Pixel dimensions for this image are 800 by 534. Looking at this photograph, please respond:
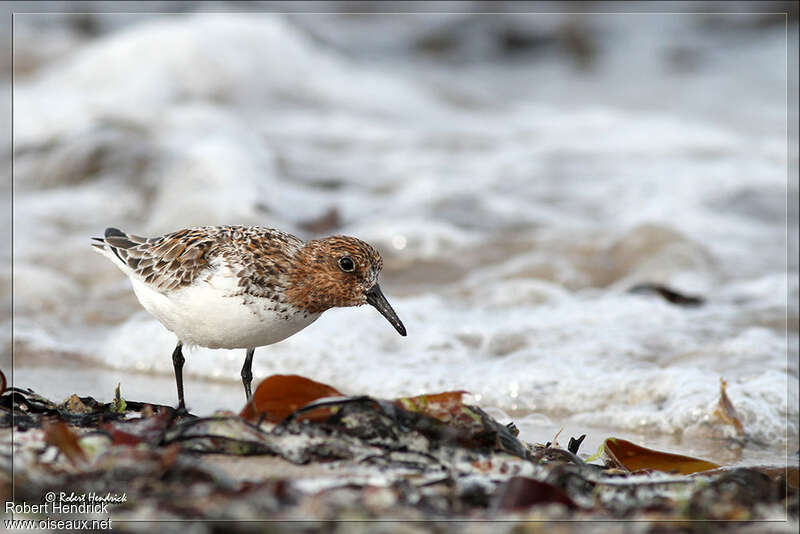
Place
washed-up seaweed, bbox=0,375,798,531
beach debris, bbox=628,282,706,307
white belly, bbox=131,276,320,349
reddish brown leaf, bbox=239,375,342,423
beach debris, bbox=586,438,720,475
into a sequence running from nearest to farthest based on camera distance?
washed-up seaweed, bbox=0,375,798,531 → reddish brown leaf, bbox=239,375,342,423 → beach debris, bbox=586,438,720,475 → white belly, bbox=131,276,320,349 → beach debris, bbox=628,282,706,307

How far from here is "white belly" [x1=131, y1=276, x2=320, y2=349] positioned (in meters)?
3.87

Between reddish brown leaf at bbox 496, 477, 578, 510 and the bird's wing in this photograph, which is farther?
the bird's wing

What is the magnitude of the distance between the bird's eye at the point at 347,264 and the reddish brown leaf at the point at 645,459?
127 cm

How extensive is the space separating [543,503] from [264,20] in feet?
42.5

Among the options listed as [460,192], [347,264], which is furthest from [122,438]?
[460,192]

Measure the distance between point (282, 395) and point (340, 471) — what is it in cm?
54

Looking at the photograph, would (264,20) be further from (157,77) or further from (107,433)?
(107,433)

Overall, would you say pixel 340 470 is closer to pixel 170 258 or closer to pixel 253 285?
pixel 253 285

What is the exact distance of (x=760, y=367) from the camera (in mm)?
5680

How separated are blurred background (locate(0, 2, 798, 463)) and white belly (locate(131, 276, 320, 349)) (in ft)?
3.14

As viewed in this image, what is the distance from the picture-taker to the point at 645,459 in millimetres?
3777

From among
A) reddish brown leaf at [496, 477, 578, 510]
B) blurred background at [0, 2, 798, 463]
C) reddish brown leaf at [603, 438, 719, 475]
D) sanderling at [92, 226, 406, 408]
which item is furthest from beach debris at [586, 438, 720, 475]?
reddish brown leaf at [496, 477, 578, 510]

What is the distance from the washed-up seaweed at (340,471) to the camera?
2480 millimetres

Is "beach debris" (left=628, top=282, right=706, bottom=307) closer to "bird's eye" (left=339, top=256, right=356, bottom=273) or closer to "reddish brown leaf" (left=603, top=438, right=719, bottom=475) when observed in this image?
"reddish brown leaf" (left=603, top=438, right=719, bottom=475)
